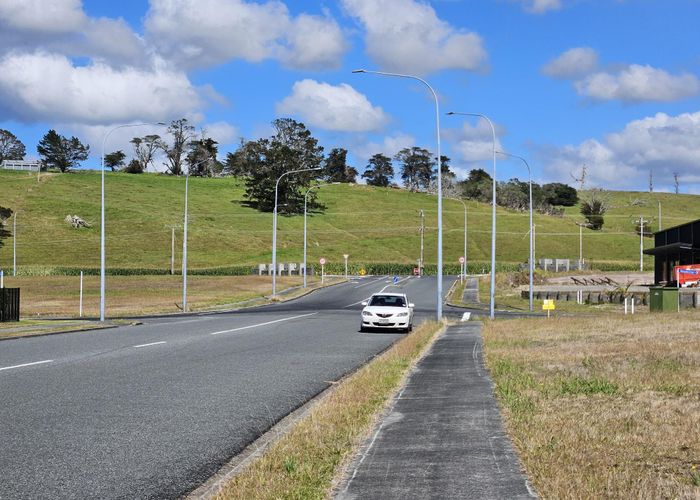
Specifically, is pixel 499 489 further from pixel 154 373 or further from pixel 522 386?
pixel 154 373

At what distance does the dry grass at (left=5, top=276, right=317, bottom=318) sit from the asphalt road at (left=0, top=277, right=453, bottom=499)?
2658 centimetres

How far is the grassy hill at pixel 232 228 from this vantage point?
11069cm

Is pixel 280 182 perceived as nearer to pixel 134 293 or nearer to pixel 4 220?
pixel 4 220

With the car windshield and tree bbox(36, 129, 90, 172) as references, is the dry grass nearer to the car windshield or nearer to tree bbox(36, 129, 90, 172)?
the car windshield

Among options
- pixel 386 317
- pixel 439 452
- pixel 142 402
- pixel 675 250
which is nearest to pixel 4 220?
pixel 675 250

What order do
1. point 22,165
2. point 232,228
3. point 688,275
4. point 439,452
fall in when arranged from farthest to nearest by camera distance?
point 22,165, point 232,228, point 688,275, point 439,452

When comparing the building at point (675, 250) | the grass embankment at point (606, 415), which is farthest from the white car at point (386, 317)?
the building at point (675, 250)

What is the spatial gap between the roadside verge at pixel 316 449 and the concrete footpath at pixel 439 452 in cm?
20

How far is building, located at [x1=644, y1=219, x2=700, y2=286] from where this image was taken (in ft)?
211

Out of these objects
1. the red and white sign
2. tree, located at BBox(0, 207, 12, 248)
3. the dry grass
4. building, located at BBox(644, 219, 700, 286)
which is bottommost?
the dry grass

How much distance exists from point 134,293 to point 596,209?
446 feet

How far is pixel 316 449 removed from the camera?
25.7ft

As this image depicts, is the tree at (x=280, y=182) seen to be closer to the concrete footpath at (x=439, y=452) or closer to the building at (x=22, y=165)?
the building at (x=22, y=165)

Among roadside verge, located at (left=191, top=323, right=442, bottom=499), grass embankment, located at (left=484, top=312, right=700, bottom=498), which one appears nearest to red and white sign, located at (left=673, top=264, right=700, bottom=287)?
grass embankment, located at (left=484, top=312, right=700, bottom=498)
